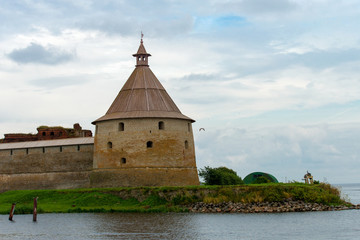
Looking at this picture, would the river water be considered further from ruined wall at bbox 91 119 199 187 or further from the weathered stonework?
the weathered stonework

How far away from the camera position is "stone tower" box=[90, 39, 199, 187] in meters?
35.6

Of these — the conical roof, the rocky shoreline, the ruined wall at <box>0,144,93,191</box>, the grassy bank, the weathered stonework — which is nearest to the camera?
the rocky shoreline

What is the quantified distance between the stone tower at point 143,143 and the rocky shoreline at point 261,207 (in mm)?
6456

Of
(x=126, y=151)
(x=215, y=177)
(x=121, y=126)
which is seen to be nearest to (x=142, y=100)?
(x=121, y=126)

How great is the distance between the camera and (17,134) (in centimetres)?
4859

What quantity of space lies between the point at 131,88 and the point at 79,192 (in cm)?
790

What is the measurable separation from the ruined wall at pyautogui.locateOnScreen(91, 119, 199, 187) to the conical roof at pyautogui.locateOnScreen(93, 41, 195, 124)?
1.37 ft

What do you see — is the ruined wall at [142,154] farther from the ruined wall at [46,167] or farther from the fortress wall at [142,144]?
the ruined wall at [46,167]

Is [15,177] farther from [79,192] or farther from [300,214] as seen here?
[300,214]

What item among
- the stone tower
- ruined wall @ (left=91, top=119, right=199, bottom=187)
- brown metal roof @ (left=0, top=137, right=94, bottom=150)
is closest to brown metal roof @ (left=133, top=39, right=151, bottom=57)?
the stone tower

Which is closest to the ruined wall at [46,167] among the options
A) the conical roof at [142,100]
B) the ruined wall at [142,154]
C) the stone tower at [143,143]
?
the stone tower at [143,143]

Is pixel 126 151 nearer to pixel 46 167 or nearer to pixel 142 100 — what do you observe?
pixel 142 100

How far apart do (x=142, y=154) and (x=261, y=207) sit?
9381 mm

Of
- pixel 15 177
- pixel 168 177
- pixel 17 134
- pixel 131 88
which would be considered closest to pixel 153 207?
pixel 168 177
